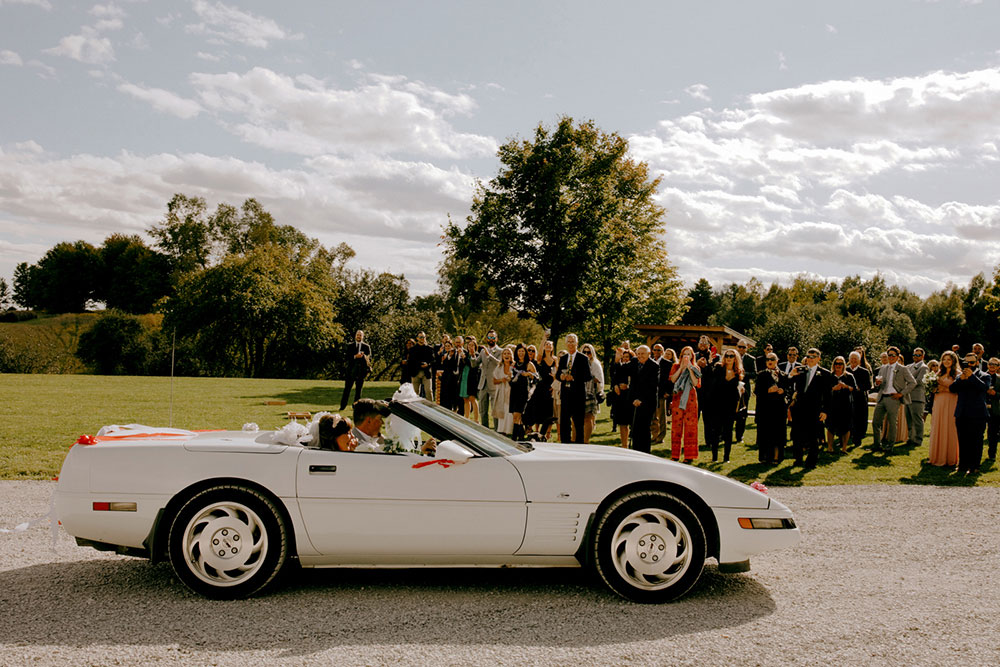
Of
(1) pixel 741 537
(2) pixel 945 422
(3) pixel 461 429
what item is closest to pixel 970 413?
(2) pixel 945 422

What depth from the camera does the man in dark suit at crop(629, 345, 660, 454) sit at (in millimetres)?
11609

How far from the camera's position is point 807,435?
11.8 metres

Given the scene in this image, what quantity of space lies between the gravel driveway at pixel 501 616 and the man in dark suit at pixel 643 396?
5.40 meters

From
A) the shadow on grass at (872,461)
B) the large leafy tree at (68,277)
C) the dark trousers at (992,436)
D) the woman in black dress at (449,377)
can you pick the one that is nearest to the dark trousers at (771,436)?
the shadow on grass at (872,461)

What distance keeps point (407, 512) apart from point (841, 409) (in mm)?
11116

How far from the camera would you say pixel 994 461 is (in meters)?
12.6

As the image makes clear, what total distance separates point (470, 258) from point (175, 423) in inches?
821

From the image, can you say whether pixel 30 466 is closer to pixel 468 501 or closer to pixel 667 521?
pixel 468 501

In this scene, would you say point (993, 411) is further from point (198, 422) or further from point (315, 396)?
point (315, 396)

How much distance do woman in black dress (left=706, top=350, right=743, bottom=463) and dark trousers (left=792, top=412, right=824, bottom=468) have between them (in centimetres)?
96

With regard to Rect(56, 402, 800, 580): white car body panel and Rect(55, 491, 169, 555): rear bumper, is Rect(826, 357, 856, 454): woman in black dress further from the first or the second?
Rect(55, 491, 169, 555): rear bumper

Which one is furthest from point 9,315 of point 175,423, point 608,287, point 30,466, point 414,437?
point 414,437

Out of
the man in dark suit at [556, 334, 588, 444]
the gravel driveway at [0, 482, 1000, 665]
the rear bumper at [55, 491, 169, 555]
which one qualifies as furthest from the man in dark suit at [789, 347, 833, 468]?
the rear bumper at [55, 491, 169, 555]

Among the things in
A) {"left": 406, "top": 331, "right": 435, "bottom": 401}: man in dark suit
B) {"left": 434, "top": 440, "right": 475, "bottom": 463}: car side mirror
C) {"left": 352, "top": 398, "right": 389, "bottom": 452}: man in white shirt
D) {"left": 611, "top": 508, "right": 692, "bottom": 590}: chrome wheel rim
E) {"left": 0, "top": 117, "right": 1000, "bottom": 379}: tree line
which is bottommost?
{"left": 611, "top": 508, "right": 692, "bottom": 590}: chrome wheel rim
